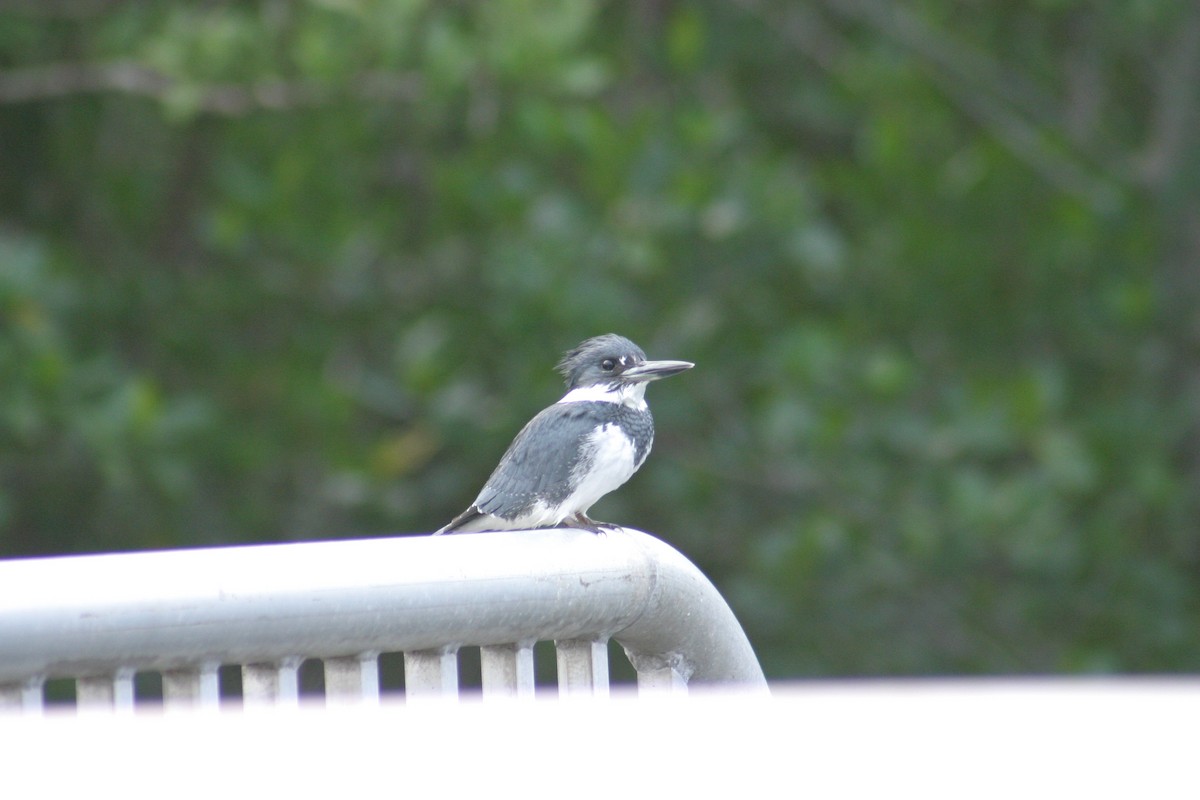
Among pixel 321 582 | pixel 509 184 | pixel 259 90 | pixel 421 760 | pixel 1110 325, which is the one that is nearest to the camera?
pixel 421 760

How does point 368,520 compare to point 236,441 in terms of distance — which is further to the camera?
point 368,520

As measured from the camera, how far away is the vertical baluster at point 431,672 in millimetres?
1698

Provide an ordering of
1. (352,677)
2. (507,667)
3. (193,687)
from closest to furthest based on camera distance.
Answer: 1. (193,687)
2. (352,677)
3. (507,667)

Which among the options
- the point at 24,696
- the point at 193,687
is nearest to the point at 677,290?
the point at 193,687

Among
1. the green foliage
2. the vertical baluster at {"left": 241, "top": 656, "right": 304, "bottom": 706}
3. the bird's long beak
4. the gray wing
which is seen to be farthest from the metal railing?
the green foliage

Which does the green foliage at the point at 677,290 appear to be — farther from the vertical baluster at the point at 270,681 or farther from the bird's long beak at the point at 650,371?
the vertical baluster at the point at 270,681

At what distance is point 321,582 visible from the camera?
5.14 feet

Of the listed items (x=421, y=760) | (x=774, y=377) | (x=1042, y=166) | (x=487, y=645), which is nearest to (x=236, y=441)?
(x=774, y=377)

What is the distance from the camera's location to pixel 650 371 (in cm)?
288

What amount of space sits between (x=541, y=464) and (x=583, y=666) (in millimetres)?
856

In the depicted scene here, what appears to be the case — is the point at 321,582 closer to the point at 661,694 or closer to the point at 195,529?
the point at 661,694

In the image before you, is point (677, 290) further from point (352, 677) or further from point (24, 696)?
point (24, 696)

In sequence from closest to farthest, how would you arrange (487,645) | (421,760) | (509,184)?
(421,760), (487,645), (509,184)

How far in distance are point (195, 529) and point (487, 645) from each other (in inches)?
185
